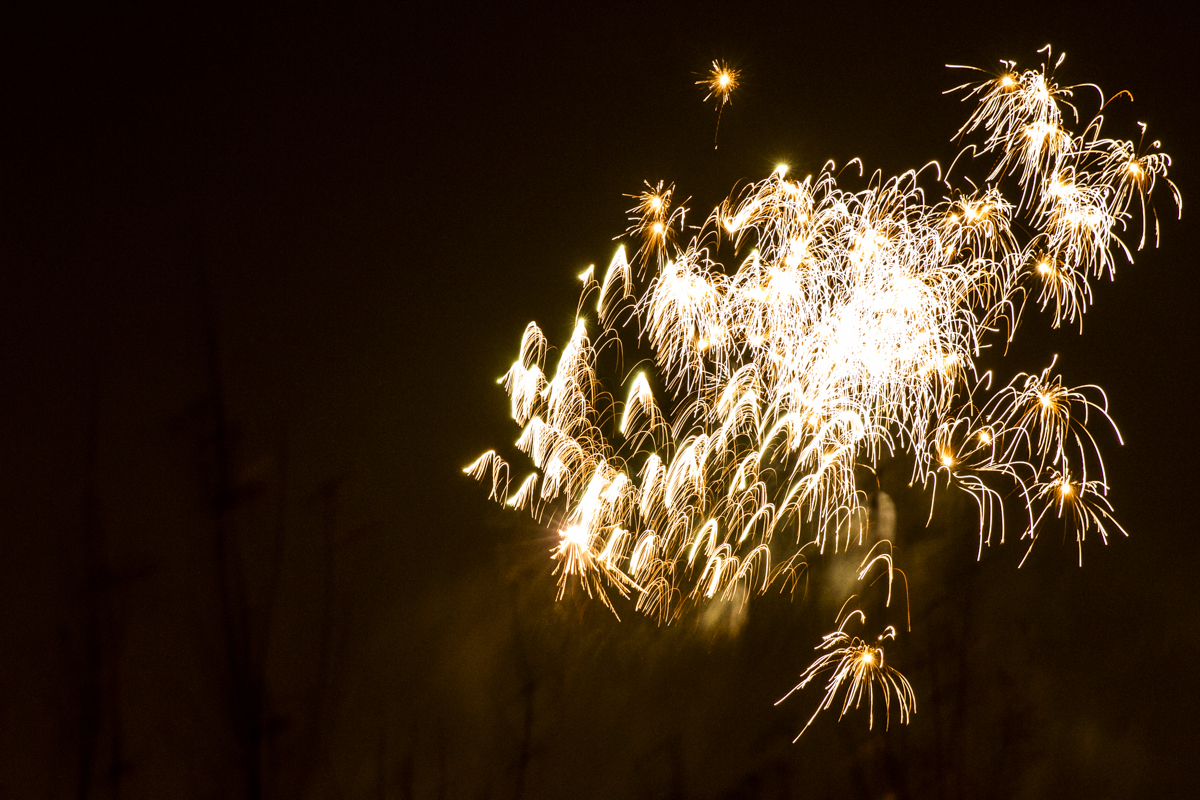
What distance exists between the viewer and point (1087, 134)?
2.77m

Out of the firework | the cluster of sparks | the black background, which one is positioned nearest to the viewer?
the black background

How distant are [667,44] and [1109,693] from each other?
301 cm

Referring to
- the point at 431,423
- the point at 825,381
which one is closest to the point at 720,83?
the point at 825,381

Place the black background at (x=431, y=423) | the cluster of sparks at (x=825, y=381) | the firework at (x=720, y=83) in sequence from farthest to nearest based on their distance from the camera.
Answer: the firework at (x=720, y=83) < the cluster of sparks at (x=825, y=381) < the black background at (x=431, y=423)

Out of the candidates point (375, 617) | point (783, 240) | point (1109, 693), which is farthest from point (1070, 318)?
point (375, 617)

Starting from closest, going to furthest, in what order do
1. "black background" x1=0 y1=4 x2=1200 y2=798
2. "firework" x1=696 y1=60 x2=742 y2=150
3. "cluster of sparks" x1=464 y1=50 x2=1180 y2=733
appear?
"black background" x1=0 y1=4 x2=1200 y2=798 → "cluster of sparks" x1=464 y1=50 x2=1180 y2=733 → "firework" x1=696 y1=60 x2=742 y2=150

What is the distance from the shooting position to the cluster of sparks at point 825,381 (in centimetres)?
265

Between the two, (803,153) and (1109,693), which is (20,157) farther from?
(1109,693)

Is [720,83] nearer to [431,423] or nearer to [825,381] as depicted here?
[825,381]

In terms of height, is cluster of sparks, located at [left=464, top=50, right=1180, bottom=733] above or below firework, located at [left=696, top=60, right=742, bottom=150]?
below

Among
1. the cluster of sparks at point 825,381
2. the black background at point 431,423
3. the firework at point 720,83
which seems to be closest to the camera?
the black background at point 431,423

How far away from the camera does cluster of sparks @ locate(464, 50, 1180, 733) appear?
2.65 m

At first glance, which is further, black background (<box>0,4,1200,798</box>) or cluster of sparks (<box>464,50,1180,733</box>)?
cluster of sparks (<box>464,50,1180,733</box>)

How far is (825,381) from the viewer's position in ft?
8.61
